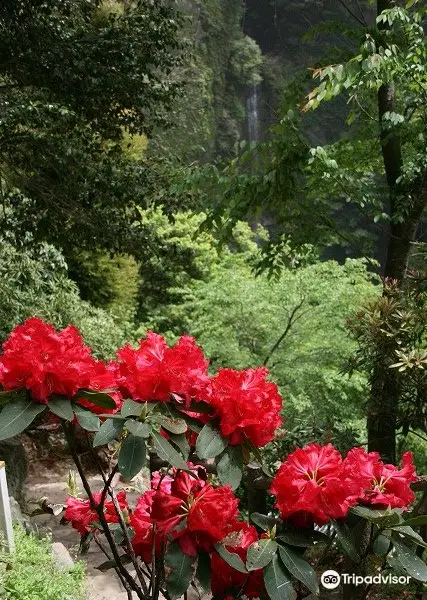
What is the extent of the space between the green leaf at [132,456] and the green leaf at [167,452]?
2 cm

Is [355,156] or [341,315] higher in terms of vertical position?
[355,156]

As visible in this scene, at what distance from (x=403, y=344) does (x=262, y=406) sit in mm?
2424

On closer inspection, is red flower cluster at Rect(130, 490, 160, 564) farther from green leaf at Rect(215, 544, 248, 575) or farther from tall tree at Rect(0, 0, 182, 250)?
tall tree at Rect(0, 0, 182, 250)

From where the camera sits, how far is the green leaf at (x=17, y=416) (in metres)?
0.89

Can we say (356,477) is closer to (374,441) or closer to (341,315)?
(374,441)

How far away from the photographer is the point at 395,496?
1055 millimetres

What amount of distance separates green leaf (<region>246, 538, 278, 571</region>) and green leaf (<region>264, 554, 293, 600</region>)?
1 centimetres

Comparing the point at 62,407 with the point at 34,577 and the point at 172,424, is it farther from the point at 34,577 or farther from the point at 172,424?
the point at 34,577

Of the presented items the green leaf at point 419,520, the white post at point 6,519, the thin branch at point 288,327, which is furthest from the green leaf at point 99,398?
the thin branch at point 288,327

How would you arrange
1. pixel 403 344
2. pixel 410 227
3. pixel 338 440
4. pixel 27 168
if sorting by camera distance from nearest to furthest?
1. pixel 403 344
2. pixel 338 440
3. pixel 410 227
4. pixel 27 168

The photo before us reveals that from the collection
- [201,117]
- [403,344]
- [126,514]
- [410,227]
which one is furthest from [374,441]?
[201,117]

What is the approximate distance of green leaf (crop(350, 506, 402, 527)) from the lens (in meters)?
0.98

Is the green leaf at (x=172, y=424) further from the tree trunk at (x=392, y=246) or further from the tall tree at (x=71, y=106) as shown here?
the tall tree at (x=71, y=106)

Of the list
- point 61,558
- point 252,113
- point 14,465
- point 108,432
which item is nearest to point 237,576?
point 108,432
